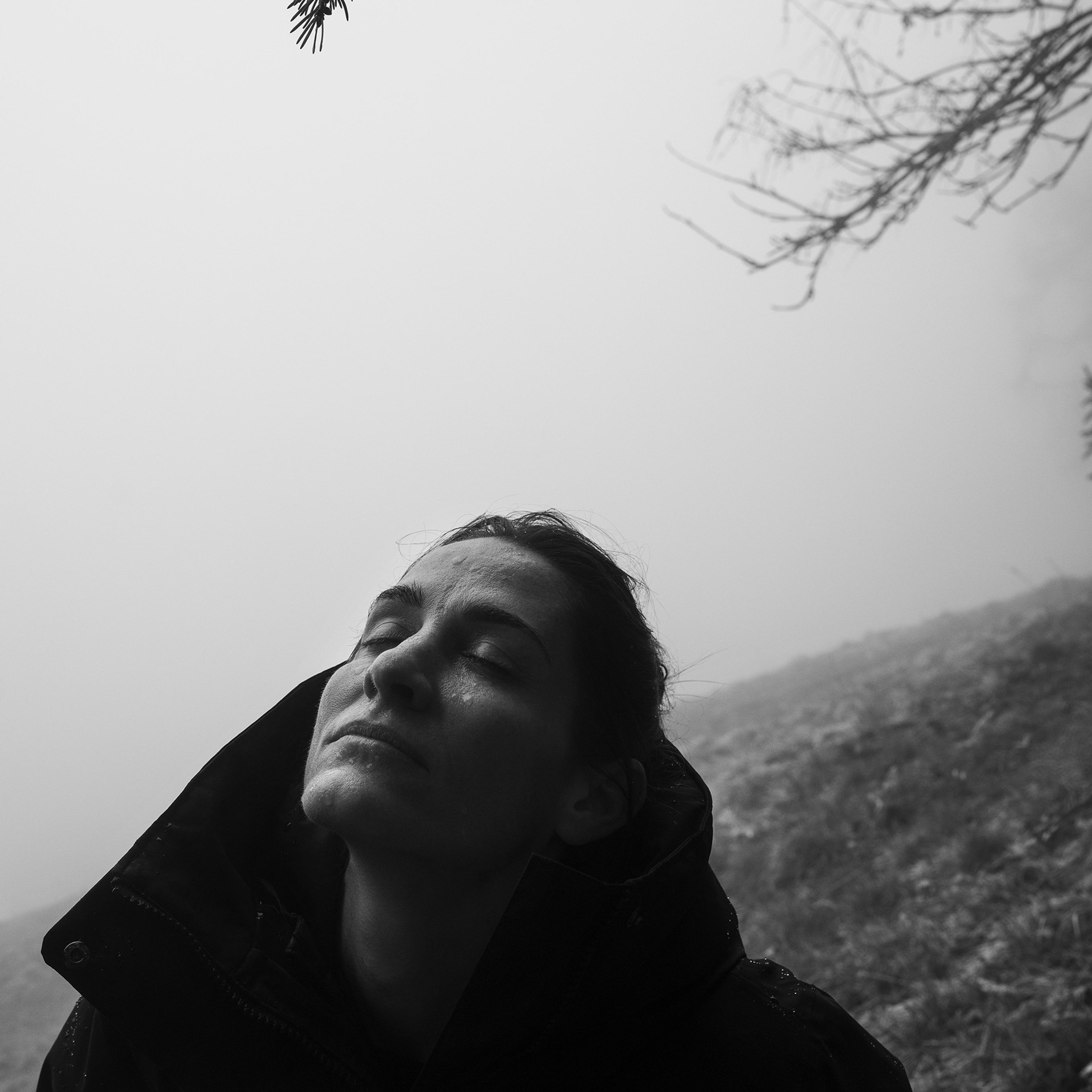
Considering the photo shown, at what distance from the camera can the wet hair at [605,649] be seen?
202 centimetres

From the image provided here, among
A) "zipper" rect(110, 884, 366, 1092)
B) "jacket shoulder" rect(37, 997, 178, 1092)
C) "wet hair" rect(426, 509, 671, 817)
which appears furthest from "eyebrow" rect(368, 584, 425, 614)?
"jacket shoulder" rect(37, 997, 178, 1092)

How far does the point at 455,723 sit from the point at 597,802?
45cm

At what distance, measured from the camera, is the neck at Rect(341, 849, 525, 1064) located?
167 centimetres

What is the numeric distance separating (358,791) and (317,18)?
129 cm

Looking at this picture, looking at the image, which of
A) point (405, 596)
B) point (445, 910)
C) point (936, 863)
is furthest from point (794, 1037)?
point (936, 863)

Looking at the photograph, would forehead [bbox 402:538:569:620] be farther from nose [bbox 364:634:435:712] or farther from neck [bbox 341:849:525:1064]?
neck [bbox 341:849:525:1064]

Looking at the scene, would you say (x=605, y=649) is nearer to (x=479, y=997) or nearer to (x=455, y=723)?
(x=455, y=723)

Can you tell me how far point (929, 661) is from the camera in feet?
34.0

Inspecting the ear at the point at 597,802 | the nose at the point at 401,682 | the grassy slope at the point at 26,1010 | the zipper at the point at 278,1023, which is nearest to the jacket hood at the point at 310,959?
the zipper at the point at 278,1023

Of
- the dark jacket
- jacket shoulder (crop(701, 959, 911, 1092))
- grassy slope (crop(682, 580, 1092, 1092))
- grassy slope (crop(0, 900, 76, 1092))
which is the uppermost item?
the dark jacket

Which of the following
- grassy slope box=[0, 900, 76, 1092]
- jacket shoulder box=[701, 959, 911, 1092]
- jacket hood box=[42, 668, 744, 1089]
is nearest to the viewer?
jacket hood box=[42, 668, 744, 1089]

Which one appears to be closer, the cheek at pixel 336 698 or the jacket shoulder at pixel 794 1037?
the jacket shoulder at pixel 794 1037

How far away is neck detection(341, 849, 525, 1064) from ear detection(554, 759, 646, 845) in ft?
0.79

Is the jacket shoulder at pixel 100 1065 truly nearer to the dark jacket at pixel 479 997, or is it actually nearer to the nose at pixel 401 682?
the dark jacket at pixel 479 997
